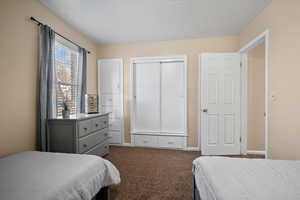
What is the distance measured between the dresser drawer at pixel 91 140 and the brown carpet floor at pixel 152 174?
1.50 ft

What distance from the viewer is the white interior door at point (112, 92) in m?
3.85

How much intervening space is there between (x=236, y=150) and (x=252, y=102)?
3.50 feet

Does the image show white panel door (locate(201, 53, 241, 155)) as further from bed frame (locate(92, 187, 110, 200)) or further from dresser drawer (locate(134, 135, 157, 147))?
bed frame (locate(92, 187, 110, 200))

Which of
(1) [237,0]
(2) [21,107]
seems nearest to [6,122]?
(2) [21,107]

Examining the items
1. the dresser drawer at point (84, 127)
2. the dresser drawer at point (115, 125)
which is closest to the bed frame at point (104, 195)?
the dresser drawer at point (84, 127)

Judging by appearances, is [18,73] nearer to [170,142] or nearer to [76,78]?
[76,78]

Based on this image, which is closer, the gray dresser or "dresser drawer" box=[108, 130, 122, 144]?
the gray dresser

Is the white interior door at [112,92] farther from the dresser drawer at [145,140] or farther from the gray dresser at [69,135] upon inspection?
the gray dresser at [69,135]

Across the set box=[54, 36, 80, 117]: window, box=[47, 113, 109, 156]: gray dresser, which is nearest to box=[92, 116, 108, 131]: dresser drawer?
box=[47, 113, 109, 156]: gray dresser

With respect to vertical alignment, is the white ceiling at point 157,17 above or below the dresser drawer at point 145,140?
above

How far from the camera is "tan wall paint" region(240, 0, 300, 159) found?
5.73ft

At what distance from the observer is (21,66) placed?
199 centimetres

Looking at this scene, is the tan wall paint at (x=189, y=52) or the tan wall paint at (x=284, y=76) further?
the tan wall paint at (x=189, y=52)

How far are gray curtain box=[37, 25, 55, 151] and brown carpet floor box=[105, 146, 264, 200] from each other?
4.26 feet
